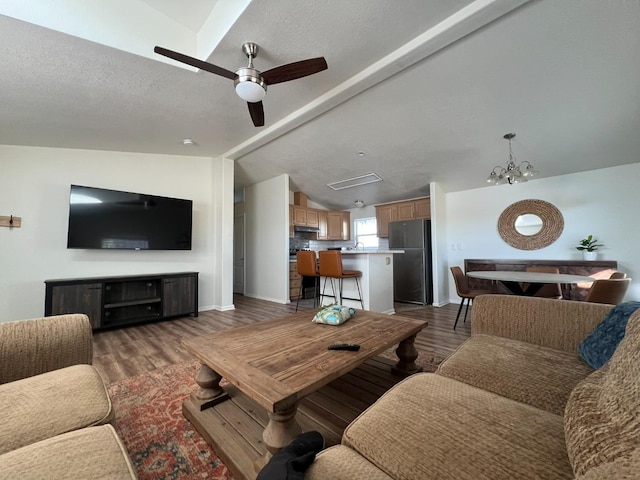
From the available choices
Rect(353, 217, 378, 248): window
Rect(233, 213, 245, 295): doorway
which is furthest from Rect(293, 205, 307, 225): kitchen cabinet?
Rect(353, 217, 378, 248): window

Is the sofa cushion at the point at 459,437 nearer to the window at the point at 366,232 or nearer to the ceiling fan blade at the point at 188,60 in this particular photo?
the ceiling fan blade at the point at 188,60

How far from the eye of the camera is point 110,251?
3.68 m

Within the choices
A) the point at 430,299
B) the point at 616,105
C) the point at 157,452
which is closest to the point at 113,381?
the point at 157,452

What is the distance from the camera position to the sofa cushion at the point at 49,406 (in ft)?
2.78

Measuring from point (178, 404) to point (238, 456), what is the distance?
74 centimetres

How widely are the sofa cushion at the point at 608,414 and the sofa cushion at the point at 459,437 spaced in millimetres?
107

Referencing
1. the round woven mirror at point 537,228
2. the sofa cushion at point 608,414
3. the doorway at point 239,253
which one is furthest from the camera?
the doorway at point 239,253

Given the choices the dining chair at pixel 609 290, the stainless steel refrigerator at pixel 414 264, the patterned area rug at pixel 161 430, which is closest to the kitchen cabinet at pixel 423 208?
the stainless steel refrigerator at pixel 414 264

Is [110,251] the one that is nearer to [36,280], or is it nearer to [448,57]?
[36,280]

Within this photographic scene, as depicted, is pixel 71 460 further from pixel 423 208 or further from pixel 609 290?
pixel 423 208

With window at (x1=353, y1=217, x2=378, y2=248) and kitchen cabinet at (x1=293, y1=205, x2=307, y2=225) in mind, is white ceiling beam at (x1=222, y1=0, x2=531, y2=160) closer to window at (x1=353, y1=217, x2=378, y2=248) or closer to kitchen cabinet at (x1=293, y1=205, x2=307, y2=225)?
kitchen cabinet at (x1=293, y1=205, x2=307, y2=225)

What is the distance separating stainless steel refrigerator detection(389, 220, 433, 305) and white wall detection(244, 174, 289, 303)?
2.28 meters

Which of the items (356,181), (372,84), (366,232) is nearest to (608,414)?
(372,84)

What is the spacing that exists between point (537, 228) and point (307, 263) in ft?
12.8
